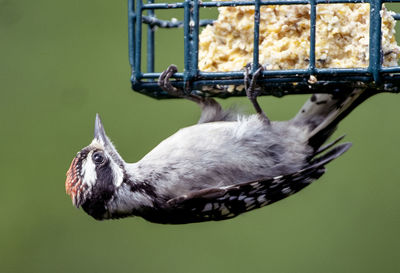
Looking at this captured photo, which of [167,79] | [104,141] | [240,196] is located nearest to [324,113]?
[240,196]

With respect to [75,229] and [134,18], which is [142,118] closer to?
[75,229]

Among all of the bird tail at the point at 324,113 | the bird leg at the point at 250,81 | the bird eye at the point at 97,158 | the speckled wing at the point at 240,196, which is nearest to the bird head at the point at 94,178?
the bird eye at the point at 97,158

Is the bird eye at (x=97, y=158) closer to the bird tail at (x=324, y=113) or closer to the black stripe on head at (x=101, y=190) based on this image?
the black stripe on head at (x=101, y=190)

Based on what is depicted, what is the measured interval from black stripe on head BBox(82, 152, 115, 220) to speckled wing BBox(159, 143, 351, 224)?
314 mm

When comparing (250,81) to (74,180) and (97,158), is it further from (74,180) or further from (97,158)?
(74,180)

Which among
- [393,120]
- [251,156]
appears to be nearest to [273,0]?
[251,156]

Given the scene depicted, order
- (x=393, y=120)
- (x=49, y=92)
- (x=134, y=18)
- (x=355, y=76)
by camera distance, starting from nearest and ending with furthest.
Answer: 1. (x=355, y=76)
2. (x=134, y=18)
3. (x=393, y=120)
4. (x=49, y=92)

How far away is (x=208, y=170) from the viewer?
194 inches

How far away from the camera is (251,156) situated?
4980 millimetres

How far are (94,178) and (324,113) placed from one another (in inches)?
48.2

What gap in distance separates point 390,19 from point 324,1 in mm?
358

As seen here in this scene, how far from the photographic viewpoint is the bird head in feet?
15.8

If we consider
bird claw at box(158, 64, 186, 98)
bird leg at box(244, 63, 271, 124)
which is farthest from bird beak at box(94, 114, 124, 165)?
bird leg at box(244, 63, 271, 124)

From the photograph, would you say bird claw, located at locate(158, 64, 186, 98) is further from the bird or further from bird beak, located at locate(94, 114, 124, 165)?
bird beak, located at locate(94, 114, 124, 165)
